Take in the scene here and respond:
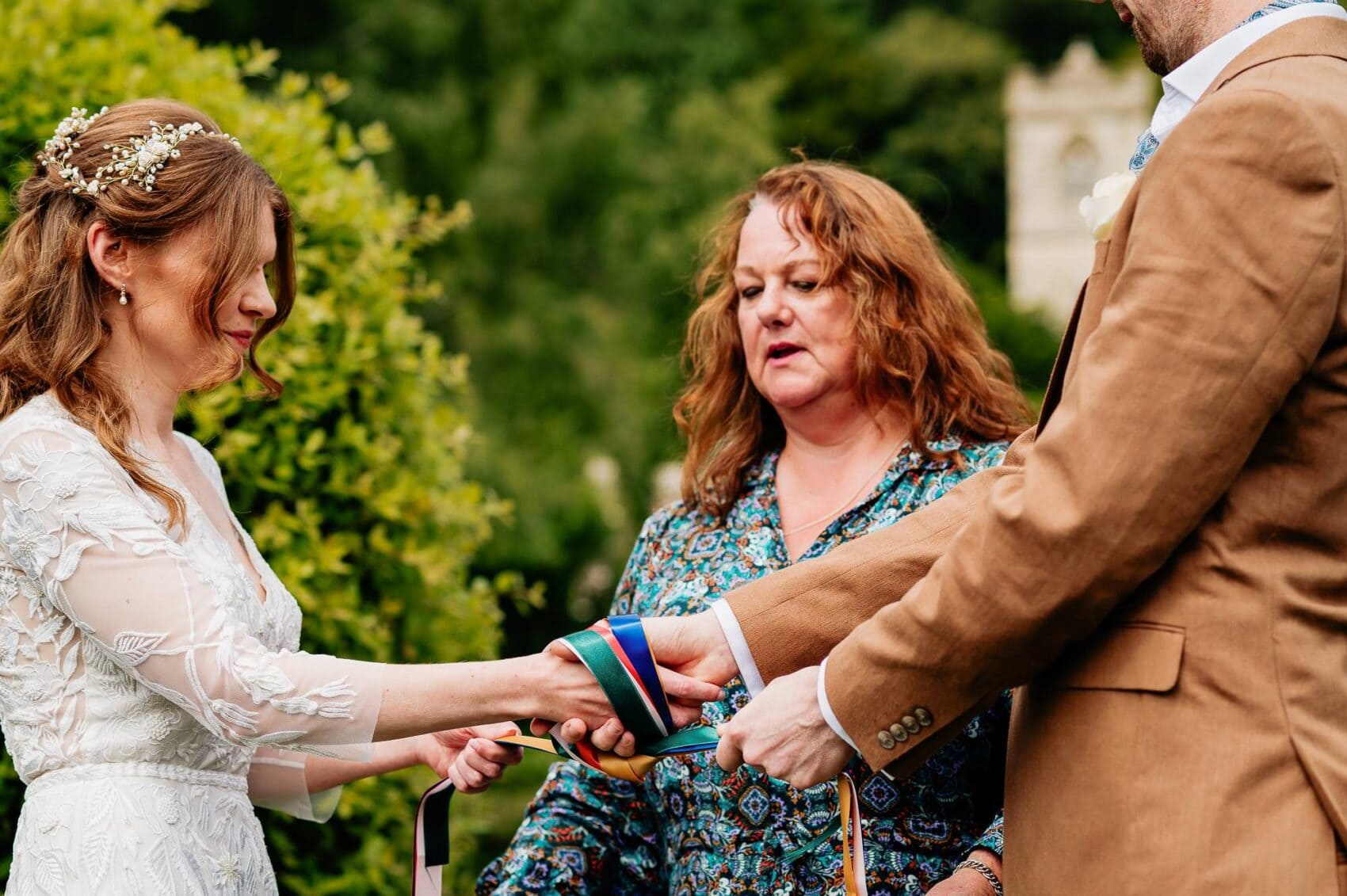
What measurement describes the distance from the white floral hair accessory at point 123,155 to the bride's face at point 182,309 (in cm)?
14

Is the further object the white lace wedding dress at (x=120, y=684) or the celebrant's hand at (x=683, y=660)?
the celebrant's hand at (x=683, y=660)

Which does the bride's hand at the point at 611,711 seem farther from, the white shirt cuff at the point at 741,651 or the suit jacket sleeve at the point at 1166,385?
the suit jacket sleeve at the point at 1166,385

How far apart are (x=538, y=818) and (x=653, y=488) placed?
1241cm

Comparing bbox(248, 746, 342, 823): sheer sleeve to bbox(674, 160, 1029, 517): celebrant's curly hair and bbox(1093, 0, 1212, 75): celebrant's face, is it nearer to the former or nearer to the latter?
bbox(674, 160, 1029, 517): celebrant's curly hair

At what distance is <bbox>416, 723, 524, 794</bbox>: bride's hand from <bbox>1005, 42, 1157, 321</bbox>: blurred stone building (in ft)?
121

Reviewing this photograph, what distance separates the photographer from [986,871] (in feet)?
9.14

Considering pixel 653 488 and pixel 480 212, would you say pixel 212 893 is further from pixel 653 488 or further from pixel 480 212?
pixel 653 488

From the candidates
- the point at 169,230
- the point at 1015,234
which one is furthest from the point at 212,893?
the point at 1015,234

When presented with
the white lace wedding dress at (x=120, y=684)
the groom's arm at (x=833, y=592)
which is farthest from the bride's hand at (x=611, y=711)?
the white lace wedding dress at (x=120, y=684)

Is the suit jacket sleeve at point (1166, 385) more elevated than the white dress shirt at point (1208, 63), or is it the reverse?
the white dress shirt at point (1208, 63)

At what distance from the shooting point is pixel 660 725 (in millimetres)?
2980

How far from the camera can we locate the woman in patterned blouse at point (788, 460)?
316 centimetres

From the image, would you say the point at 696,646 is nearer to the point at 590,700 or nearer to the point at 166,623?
the point at 590,700

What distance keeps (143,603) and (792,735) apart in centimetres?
119
